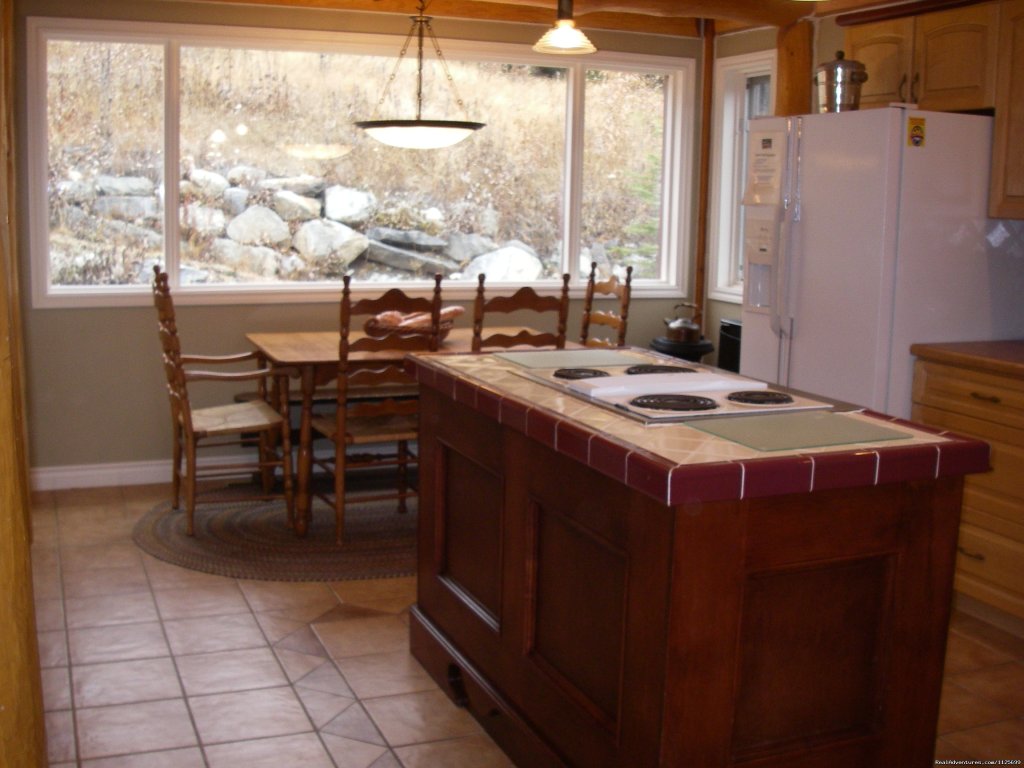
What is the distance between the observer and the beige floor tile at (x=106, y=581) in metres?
3.94

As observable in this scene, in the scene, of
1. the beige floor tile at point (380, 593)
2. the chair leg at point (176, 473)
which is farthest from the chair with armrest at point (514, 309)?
the chair leg at point (176, 473)

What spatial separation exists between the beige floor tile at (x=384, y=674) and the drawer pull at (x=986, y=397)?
2.05m

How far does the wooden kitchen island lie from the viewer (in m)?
1.99

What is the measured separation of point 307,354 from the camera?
455 centimetres

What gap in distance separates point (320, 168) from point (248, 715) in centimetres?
330

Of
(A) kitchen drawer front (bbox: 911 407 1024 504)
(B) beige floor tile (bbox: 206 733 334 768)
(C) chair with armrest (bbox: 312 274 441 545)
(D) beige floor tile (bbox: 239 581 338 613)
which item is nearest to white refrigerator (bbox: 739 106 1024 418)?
(A) kitchen drawer front (bbox: 911 407 1024 504)

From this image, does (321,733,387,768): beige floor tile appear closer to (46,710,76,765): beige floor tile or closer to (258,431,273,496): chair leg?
(46,710,76,765): beige floor tile

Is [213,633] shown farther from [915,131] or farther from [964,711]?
[915,131]

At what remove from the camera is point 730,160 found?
6.17 meters

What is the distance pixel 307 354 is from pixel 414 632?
1.55 metres

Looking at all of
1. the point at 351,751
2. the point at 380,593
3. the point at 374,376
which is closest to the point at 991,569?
the point at 380,593

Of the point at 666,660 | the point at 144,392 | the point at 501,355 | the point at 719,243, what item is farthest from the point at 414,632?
the point at 719,243

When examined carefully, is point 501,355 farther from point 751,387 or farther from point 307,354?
point 307,354

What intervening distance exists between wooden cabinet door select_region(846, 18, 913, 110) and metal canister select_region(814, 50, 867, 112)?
0.14 m
